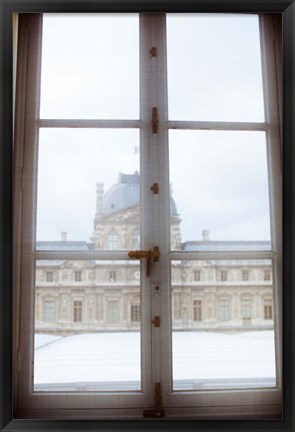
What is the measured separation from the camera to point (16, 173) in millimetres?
1517

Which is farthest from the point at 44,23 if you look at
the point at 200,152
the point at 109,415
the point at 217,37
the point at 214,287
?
the point at 109,415

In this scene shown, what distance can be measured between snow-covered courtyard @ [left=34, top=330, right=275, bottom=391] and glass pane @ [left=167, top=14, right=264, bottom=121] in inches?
31.6

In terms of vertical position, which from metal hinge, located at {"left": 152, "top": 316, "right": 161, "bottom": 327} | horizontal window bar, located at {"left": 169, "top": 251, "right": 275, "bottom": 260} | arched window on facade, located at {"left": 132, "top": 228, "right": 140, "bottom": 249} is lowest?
metal hinge, located at {"left": 152, "top": 316, "right": 161, "bottom": 327}

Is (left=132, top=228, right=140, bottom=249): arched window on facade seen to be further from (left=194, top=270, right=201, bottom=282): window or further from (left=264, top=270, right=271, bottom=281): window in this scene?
(left=264, top=270, right=271, bottom=281): window

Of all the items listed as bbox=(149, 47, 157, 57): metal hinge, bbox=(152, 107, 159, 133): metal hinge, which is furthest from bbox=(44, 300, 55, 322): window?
bbox=(149, 47, 157, 57): metal hinge

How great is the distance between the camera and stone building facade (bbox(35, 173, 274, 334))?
58.3 inches

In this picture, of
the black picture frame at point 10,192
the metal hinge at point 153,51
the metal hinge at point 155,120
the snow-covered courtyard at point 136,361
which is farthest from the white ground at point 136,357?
the metal hinge at point 153,51

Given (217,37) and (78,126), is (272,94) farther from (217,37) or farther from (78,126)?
(78,126)

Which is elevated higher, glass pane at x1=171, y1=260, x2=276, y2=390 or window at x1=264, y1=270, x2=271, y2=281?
window at x1=264, y1=270, x2=271, y2=281

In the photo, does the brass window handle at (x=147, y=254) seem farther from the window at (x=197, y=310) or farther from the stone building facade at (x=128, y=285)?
the window at (x=197, y=310)

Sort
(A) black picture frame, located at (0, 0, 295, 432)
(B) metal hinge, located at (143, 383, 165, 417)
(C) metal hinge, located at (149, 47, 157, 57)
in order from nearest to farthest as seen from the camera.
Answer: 1. (A) black picture frame, located at (0, 0, 295, 432)
2. (B) metal hinge, located at (143, 383, 165, 417)
3. (C) metal hinge, located at (149, 47, 157, 57)

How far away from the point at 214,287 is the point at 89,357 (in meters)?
0.50

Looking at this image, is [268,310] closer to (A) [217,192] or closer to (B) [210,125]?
(A) [217,192]

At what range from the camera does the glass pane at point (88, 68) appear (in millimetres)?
1544
